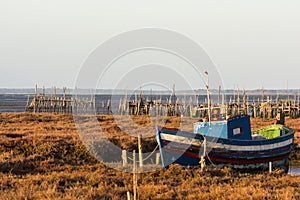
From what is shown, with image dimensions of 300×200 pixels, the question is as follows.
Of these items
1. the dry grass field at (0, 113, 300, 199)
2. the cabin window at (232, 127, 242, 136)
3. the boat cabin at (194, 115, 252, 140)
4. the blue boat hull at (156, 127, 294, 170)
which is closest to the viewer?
the dry grass field at (0, 113, 300, 199)

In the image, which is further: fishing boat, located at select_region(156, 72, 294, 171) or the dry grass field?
fishing boat, located at select_region(156, 72, 294, 171)

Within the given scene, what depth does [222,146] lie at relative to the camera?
17.5 m

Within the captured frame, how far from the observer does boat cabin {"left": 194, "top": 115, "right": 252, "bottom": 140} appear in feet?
61.6

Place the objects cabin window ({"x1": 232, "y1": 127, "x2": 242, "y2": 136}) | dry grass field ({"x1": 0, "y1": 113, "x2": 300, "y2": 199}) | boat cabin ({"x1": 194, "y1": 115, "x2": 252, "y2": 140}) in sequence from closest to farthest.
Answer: dry grass field ({"x1": 0, "y1": 113, "x2": 300, "y2": 199})
boat cabin ({"x1": 194, "y1": 115, "x2": 252, "y2": 140})
cabin window ({"x1": 232, "y1": 127, "x2": 242, "y2": 136})

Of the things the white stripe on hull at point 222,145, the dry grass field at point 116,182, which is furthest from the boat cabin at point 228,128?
the dry grass field at point 116,182

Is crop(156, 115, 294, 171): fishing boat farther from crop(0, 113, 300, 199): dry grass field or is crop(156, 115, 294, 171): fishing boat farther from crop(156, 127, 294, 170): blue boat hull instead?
crop(0, 113, 300, 199): dry grass field

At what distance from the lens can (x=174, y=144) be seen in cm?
1692

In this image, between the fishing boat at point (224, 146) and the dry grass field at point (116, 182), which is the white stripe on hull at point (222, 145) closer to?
the fishing boat at point (224, 146)

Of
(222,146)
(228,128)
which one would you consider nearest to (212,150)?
(222,146)

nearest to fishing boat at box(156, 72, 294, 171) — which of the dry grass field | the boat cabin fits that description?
the boat cabin

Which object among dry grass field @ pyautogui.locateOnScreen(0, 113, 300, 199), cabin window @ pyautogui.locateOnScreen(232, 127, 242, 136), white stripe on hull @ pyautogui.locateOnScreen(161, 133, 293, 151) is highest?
cabin window @ pyautogui.locateOnScreen(232, 127, 242, 136)

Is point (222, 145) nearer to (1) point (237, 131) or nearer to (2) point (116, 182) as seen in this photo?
(1) point (237, 131)

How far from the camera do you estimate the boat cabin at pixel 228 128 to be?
1877cm

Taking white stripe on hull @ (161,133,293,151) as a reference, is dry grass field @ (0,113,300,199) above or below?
below
